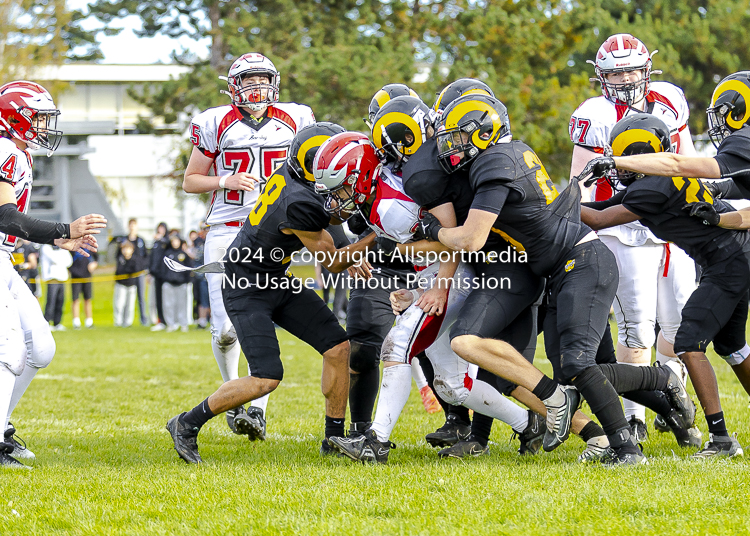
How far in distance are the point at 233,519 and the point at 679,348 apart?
2510 millimetres

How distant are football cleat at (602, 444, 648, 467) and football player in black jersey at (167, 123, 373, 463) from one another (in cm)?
149

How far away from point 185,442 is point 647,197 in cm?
275

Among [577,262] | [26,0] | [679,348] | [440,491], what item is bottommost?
[440,491]

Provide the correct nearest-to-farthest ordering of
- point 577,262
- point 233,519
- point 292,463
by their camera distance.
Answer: point 233,519 < point 577,262 < point 292,463

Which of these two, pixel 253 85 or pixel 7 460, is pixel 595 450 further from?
pixel 253 85

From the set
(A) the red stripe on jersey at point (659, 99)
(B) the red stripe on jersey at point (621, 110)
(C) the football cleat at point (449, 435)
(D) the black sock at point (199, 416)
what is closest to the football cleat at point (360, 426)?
(C) the football cleat at point (449, 435)

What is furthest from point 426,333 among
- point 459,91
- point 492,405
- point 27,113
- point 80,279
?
point 80,279

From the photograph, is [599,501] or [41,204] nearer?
[599,501]

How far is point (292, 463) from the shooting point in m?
4.46

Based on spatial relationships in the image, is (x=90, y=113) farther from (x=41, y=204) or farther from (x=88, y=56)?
(x=41, y=204)

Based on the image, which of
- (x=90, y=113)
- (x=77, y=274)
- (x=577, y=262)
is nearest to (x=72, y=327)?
(x=77, y=274)

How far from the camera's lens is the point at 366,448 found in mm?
4395

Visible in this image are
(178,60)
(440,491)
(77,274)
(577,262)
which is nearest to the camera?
(440,491)

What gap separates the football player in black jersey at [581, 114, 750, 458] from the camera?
4.28m
